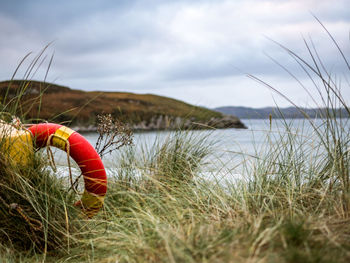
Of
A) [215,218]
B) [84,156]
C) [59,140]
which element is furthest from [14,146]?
[215,218]

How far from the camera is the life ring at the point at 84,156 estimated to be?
275 centimetres

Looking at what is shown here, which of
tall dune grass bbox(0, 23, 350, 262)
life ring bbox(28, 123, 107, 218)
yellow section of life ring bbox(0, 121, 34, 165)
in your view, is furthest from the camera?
life ring bbox(28, 123, 107, 218)

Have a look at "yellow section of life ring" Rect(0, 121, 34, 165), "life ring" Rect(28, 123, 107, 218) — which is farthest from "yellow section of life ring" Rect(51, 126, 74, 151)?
"yellow section of life ring" Rect(0, 121, 34, 165)

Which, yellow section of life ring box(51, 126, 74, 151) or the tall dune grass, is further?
yellow section of life ring box(51, 126, 74, 151)

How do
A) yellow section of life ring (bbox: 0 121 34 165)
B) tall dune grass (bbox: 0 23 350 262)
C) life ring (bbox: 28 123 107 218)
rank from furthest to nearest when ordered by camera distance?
life ring (bbox: 28 123 107 218)
yellow section of life ring (bbox: 0 121 34 165)
tall dune grass (bbox: 0 23 350 262)

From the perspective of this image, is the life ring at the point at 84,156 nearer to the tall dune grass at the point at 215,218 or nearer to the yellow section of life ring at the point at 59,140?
the yellow section of life ring at the point at 59,140

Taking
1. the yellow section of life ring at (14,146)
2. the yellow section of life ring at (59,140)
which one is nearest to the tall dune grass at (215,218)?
the yellow section of life ring at (14,146)

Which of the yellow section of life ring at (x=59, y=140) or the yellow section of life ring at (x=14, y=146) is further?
the yellow section of life ring at (x=59, y=140)

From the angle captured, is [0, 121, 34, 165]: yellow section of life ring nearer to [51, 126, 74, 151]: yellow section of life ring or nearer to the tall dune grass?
the tall dune grass

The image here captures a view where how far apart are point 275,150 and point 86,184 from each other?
1430 mm

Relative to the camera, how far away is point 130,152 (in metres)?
3.68

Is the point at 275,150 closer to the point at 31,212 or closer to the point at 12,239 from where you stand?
the point at 31,212

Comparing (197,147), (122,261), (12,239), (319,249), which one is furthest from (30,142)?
(319,249)

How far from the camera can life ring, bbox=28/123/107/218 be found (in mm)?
2754
